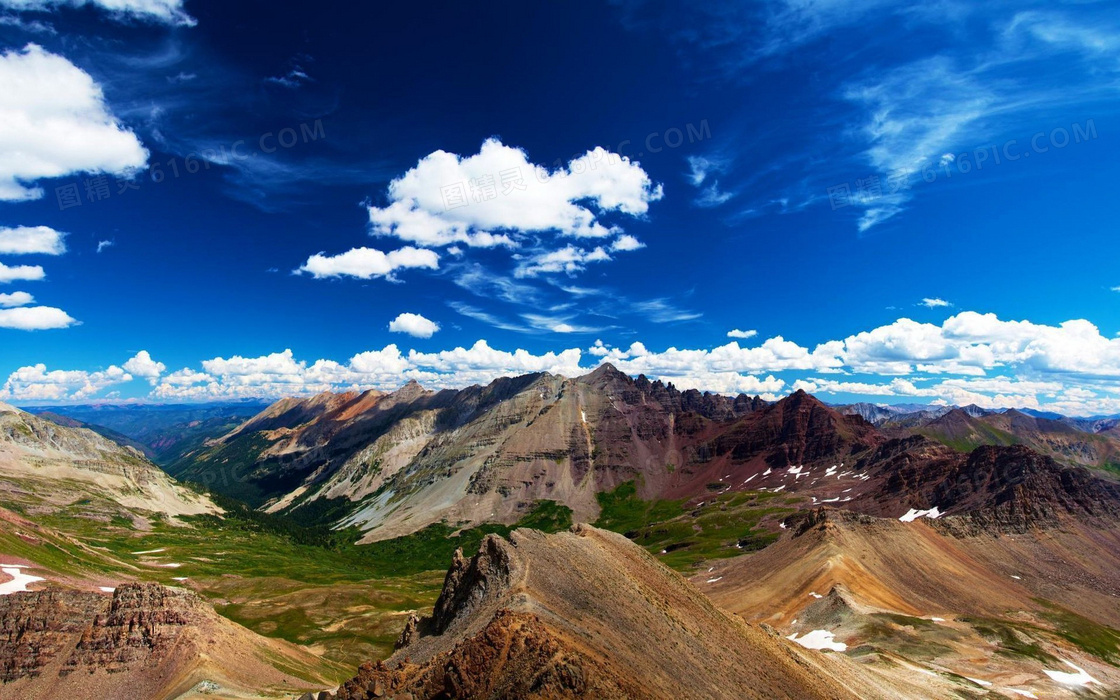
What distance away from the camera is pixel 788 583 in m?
142

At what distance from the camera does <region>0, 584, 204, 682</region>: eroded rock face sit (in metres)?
62.8

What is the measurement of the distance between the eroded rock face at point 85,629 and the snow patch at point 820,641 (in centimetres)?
9743

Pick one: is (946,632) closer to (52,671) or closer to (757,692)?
(757,692)

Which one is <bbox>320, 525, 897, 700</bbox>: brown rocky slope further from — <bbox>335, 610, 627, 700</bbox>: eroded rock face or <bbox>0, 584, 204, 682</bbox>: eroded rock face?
<bbox>0, 584, 204, 682</bbox>: eroded rock face

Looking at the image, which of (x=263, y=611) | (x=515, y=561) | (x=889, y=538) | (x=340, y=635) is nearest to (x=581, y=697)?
(x=515, y=561)

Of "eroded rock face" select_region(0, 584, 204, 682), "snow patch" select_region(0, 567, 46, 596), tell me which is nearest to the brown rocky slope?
"eroded rock face" select_region(0, 584, 204, 682)

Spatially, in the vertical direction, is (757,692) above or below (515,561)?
below

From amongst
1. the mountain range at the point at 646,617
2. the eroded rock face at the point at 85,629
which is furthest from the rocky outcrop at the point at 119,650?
the mountain range at the point at 646,617

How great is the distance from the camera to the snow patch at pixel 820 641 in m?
102

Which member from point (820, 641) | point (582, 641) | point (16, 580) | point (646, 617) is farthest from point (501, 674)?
point (16, 580)

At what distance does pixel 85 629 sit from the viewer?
6525 centimetres

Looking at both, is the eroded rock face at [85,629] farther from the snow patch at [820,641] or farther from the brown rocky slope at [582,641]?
the snow patch at [820,641]

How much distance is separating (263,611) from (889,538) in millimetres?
175090

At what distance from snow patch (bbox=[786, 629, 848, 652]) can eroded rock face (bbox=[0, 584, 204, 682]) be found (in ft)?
320
